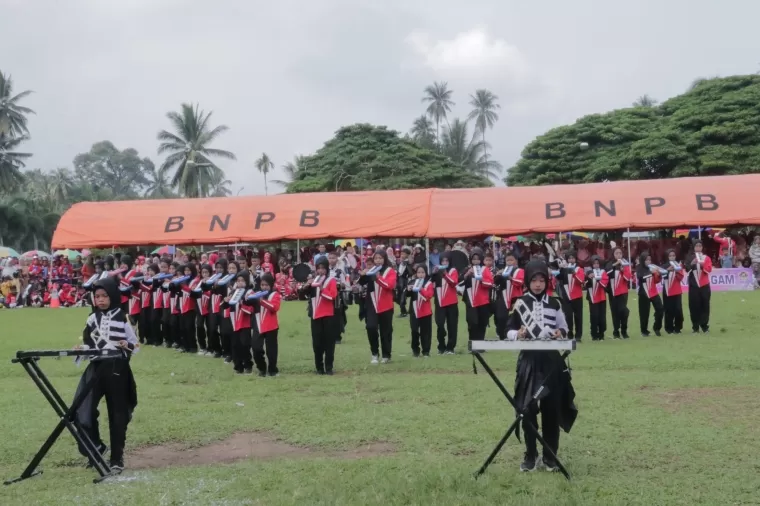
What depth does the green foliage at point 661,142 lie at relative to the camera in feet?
111

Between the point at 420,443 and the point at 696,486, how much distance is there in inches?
95.3

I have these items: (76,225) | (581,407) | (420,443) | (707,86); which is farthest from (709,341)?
(707,86)

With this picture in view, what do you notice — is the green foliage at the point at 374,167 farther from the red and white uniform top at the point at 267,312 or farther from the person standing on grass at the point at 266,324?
the red and white uniform top at the point at 267,312

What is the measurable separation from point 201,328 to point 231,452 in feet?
24.5

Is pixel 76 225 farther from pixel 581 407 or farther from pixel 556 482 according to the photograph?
pixel 556 482

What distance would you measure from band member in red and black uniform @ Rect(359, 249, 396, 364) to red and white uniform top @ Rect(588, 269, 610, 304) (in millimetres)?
4530

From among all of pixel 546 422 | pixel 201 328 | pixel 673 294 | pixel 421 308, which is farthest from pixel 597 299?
pixel 546 422

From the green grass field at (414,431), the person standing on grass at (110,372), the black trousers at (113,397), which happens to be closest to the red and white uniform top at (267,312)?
the green grass field at (414,431)

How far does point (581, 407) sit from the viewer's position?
26.9 feet

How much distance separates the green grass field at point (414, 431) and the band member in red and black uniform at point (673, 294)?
164 centimetres

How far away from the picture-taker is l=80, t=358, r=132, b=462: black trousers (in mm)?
6336

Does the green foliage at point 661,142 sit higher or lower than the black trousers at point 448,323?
higher

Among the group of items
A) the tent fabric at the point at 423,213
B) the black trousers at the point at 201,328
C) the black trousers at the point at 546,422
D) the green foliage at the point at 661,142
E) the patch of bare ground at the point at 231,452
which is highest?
the green foliage at the point at 661,142

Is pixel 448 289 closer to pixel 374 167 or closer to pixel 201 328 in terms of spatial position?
pixel 201 328
